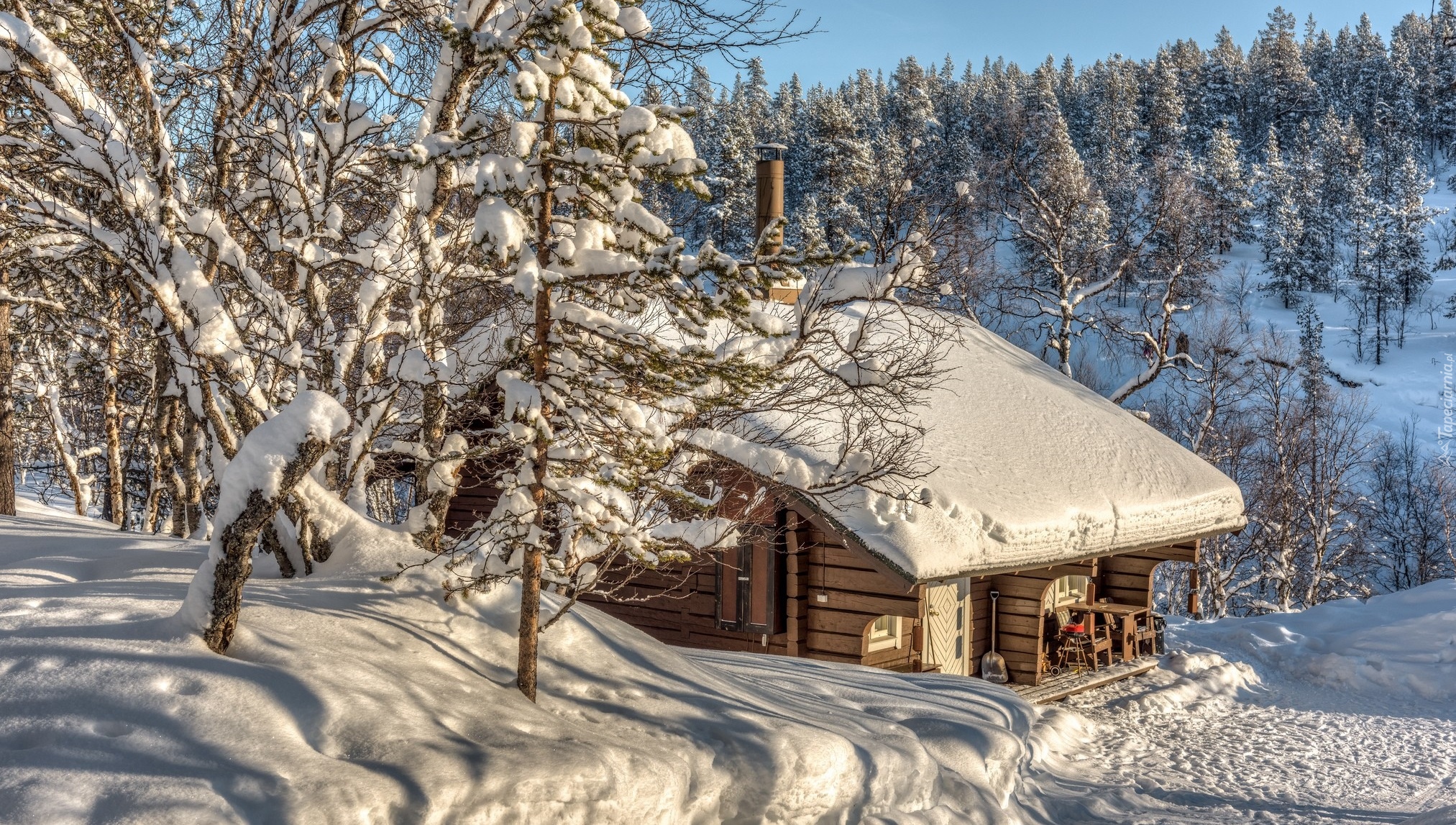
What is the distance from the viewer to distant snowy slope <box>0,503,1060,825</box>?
13.2 feet

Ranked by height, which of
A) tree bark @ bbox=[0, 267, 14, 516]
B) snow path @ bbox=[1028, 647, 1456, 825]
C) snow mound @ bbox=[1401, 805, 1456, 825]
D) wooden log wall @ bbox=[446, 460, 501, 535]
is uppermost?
tree bark @ bbox=[0, 267, 14, 516]

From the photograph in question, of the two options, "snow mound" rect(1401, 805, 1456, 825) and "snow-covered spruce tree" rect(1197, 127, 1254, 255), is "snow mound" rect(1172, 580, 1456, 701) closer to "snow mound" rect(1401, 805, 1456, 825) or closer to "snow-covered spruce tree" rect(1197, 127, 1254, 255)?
"snow mound" rect(1401, 805, 1456, 825)

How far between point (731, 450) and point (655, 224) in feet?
14.0

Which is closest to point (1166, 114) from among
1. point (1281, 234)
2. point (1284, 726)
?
point (1281, 234)

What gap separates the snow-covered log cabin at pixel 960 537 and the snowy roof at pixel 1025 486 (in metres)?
0.03

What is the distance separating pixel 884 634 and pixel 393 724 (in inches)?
340

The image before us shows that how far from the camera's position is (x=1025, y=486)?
11938mm

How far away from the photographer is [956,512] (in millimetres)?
10539

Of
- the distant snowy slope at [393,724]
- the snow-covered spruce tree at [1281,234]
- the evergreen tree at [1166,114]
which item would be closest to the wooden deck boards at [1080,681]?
the distant snowy slope at [393,724]

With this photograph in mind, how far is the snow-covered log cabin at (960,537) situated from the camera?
10141 millimetres

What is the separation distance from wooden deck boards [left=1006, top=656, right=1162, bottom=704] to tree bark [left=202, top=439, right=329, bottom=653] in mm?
10230

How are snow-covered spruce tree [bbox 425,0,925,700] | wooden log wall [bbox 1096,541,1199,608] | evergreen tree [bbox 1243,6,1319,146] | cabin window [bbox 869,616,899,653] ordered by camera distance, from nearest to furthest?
snow-covered spruce tree [bbox 425,0,925,700], cabin window [bbox 869,616,899,653], wooden log wall [bbox 1096,541,1199,608], evergreen tree [bbox 1243,6,1319,146]

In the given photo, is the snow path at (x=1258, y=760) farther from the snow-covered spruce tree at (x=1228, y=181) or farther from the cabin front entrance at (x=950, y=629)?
the snow-covered spruce tree at (x=1228, y=181)

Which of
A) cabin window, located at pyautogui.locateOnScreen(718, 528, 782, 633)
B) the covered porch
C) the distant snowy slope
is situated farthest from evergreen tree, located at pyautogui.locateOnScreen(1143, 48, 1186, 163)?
the distant snowy slope
